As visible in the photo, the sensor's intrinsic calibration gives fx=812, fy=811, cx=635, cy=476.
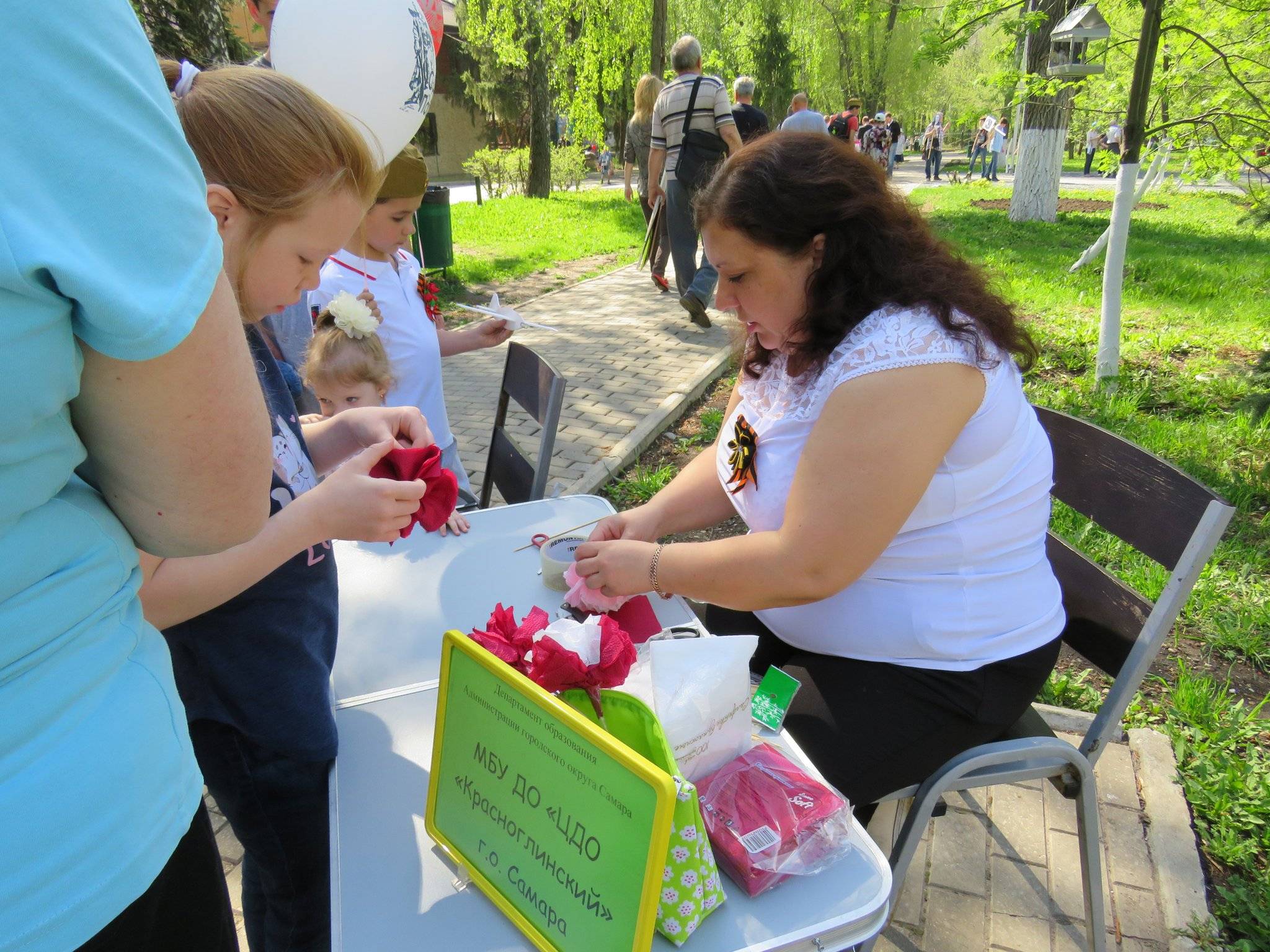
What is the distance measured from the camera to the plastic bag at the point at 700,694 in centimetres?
101

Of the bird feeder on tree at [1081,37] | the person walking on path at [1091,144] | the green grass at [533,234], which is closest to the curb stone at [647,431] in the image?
the bird feeder on tree at [1081,37]

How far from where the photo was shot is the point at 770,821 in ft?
3.36

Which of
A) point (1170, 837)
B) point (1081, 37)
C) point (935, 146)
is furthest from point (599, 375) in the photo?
point (935, 146)

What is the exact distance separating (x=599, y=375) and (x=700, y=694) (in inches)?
188

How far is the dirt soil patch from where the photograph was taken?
13203 mm

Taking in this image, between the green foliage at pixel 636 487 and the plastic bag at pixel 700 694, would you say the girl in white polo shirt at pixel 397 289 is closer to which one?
the green foliage at pixel 636 487

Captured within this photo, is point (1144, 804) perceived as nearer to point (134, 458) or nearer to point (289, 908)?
point (289, 908)

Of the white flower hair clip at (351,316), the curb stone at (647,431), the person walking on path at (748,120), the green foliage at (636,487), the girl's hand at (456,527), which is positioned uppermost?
the person walking on path at (748,120)

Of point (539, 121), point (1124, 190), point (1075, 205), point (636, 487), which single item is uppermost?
point (539, 121)

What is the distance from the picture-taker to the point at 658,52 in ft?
41.0

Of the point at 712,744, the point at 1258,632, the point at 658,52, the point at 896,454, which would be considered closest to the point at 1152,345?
the point at 1258,632

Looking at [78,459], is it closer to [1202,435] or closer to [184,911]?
[184,911]

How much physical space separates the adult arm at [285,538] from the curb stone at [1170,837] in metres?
1.90

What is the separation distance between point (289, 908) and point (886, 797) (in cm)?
108
